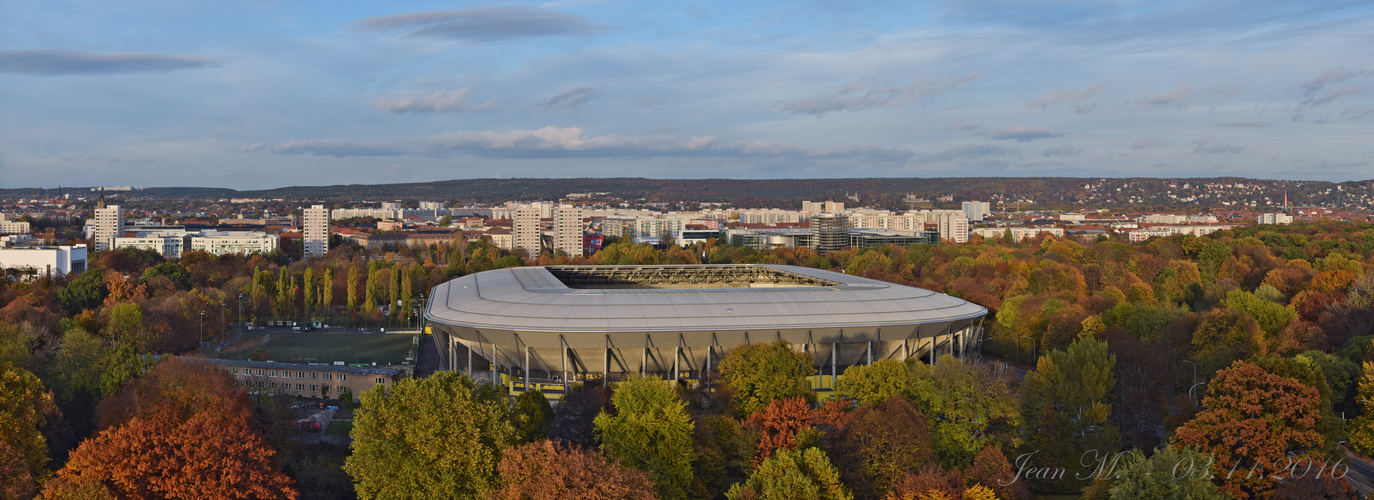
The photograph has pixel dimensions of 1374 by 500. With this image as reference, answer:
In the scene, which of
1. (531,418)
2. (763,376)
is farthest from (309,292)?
(531,418)

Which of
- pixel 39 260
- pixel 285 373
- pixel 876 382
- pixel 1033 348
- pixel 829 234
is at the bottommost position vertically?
pixel 285 373

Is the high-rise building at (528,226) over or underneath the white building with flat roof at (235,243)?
over

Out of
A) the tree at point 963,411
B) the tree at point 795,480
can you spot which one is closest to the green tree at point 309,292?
the tree at point 963,411

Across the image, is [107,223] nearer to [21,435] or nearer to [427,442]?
[21,435]

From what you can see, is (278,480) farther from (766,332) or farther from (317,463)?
(766,332)

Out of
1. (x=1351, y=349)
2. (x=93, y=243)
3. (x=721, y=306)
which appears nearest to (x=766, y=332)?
(x=721, y=306)

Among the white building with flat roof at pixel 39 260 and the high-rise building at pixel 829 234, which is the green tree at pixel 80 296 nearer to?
the white building with flat roof at pixel 39 260

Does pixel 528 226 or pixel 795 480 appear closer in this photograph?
pixel 795 480
